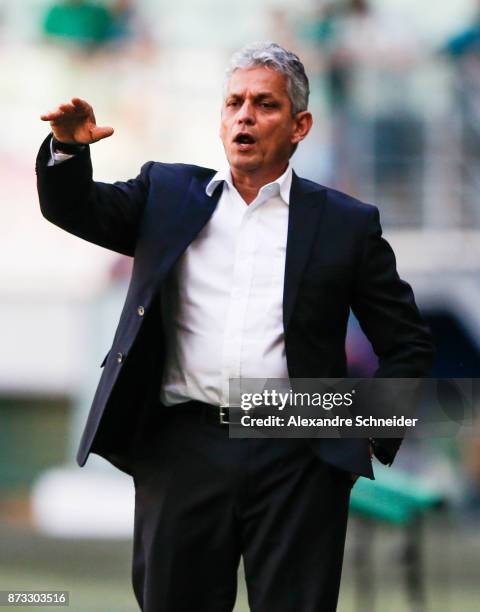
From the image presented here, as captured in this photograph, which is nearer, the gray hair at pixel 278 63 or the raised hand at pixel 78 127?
the raised hand at pixel 78 127

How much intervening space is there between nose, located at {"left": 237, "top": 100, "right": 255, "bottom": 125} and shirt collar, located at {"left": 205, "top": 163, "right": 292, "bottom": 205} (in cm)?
18

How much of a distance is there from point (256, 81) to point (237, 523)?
1114 millimetres

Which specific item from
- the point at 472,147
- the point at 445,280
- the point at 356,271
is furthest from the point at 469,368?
the point at 356,271

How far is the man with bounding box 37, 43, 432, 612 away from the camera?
415cm

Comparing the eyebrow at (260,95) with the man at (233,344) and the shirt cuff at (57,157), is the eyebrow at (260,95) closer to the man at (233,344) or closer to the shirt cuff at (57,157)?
the man at (233,344)

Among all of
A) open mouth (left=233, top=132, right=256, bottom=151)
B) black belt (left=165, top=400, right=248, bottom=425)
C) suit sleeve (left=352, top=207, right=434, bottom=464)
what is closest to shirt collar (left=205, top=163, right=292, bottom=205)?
open mouth (left=233, top=132, right=256, bottom=151)

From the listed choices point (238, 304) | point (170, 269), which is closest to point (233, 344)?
point (238, 304)

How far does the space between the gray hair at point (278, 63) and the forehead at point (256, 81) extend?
1 centimetres

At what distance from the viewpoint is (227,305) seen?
417 cm

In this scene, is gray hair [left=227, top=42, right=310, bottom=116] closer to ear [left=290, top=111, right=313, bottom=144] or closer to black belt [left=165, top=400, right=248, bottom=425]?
ear [left=290, top=111, right=313, bottom=144]

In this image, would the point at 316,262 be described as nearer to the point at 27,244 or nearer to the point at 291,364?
the point at 291,364

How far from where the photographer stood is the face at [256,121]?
13.8 ft

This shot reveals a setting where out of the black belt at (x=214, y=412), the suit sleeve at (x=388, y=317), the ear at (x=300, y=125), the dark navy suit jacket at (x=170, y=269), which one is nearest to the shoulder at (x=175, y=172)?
the dark navy suit jacket at (x=170, y=269)

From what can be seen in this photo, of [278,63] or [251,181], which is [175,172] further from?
[278,63]
